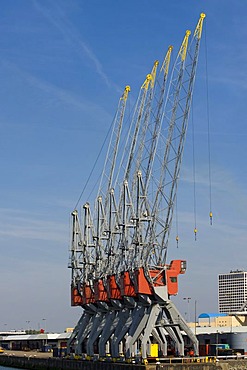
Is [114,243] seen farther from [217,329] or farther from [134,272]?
[217,329]

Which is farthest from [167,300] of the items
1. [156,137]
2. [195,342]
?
[156,137]

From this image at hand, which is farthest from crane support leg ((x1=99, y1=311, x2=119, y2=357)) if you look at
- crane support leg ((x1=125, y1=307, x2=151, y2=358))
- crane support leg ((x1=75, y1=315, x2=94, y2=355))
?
crane support leg ((x1=125, y1=307, x2=151, y2=358))

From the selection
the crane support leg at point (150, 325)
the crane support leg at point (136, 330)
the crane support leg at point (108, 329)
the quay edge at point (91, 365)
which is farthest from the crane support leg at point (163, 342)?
the crane support leg at point (108, 329)

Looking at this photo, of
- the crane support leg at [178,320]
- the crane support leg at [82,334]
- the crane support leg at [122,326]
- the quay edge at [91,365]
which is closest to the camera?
the quay edge at [91,365]

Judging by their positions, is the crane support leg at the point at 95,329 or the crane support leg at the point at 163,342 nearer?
the crane support leg at the point at 163,342

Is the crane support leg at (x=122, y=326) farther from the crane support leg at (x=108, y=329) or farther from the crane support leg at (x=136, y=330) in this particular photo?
the crane support leg at (x=108, y=329)

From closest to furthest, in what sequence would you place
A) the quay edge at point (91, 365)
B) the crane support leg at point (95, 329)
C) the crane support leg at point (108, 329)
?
the quay edge at point (91, 365)
the crane support leg at point (108, 329)
the crane support leg at point (95, 329)

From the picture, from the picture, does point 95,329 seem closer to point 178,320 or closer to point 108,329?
point 108,329

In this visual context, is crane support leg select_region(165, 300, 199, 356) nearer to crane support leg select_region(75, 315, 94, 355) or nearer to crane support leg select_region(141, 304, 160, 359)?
crane support leg select_region(141, 304, 160, 359)

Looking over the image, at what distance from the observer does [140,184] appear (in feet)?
364

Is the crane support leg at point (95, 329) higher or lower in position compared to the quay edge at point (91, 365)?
higher

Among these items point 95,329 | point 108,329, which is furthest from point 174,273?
point 95,329

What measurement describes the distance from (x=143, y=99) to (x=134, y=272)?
3310cm

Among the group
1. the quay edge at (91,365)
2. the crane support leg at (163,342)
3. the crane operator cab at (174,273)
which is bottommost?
the quay edge at (91,365)
